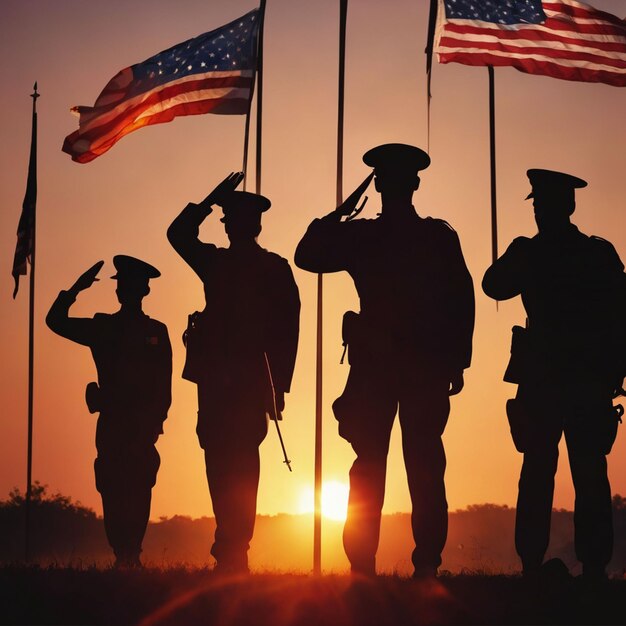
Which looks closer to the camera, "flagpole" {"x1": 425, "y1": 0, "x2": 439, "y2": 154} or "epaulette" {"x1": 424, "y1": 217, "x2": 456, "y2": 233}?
"epaulette" {"x1": 424, "y1": 217, "x2": 456, "y2": 233}

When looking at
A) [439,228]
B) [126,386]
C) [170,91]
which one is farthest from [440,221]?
[170,91]

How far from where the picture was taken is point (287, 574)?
10000 mm

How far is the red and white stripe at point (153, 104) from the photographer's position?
1700 cm

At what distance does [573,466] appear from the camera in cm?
1034

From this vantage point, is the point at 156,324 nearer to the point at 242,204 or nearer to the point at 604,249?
the point at 242,204

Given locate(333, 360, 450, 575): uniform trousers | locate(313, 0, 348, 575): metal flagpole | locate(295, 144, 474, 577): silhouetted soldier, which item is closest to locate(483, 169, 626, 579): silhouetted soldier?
locate(295, 144, 474, 577): silhouetted soldier

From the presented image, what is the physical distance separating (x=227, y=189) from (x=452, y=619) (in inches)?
173

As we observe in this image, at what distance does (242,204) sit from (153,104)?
6.30 m

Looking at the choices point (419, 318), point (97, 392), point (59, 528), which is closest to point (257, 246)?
point (419, 318)

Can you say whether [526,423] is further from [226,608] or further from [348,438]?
[226,608]

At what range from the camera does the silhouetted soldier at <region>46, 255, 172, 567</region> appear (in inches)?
546

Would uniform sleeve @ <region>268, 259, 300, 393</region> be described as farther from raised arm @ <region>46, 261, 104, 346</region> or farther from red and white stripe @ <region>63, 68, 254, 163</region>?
red and white stripe @ <region>63, 68, 254, 163</region>

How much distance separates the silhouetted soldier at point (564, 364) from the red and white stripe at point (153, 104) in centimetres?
729

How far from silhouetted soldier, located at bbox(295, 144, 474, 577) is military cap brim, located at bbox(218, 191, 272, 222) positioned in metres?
1.00
